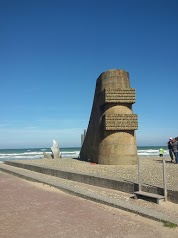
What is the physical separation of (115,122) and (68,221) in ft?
30.9

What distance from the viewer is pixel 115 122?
15.2 metres

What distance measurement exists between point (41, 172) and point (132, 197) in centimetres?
739

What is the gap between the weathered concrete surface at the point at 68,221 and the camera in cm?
528

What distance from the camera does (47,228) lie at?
5.64 metres

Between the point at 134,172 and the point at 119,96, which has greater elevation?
the point at 119,96

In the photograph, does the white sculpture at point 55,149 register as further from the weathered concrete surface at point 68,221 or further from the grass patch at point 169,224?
the grass patch at point 169,224

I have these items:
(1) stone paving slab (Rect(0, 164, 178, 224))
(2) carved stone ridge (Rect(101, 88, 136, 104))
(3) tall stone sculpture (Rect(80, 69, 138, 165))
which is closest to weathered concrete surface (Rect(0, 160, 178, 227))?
(1) stone paving slab (Rect(0, 164, 178, 224))

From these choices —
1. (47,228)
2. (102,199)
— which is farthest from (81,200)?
(47,228)

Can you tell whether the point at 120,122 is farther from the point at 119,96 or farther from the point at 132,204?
the point at 132,204

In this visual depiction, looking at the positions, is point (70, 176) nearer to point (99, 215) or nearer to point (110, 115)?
point (110, 115)

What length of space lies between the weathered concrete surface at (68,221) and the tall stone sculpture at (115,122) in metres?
6.95

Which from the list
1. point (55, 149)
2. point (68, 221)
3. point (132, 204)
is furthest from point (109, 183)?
point (55, 149)

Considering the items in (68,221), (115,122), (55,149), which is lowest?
(68,221)

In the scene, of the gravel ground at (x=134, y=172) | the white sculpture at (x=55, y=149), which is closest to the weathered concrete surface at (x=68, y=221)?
the gravel ground at (x=134, y=172)
